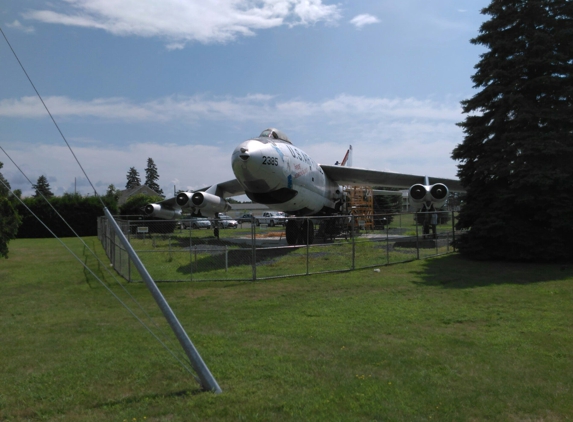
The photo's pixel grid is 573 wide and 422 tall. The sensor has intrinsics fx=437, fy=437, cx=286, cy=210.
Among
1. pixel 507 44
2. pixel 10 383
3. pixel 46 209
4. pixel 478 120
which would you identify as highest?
pixel 507 44

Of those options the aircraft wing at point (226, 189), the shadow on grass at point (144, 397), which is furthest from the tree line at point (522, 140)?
the aircraft wing at point (226, 189)

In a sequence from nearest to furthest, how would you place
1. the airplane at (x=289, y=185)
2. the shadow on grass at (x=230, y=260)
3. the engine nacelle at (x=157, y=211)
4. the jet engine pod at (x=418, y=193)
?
the shadow on grass at (x=230, y=260), the airplane at (x=289, y=185), the jet engine pod at (x=418, y=193), the engine nacelle at (x=157, y=211)

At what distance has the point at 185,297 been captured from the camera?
8.88m

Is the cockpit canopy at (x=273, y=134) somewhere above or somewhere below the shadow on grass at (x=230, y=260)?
above

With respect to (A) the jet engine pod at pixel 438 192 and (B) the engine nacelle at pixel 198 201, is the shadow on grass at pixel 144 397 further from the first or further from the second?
Result: (B) the engine nacelle at pixel 198 201

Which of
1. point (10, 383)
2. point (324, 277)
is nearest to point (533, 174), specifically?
point (324, 277)

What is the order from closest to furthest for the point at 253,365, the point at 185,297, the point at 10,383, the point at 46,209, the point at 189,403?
the point at 189,403 < the point at 10,383 < the point at 253,365 < the point at 185,297 < the point at 46,209

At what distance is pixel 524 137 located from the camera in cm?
1262

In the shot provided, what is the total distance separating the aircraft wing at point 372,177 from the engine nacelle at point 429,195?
4.18 m

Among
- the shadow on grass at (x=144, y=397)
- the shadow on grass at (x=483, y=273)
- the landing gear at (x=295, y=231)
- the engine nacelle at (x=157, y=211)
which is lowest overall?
the shadow on grass at (x=144, y=397)

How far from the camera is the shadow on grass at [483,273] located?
33.3ft

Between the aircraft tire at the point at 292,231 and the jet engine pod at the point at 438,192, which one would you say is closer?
the aircraft tire at the point at 292,231

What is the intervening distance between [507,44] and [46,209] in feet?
114

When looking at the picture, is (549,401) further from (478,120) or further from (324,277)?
(478,120)
